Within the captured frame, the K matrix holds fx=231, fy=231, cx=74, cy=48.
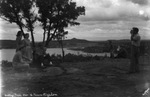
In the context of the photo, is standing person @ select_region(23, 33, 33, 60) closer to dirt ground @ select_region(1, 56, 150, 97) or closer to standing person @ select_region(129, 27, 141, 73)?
dirt ground @ select_region(1, 56, 150, 97)

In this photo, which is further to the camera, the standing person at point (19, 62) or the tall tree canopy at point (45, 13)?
the tall tree canopy at point (45, 13)

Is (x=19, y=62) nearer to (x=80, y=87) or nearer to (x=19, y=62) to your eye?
(x=19, y=62)

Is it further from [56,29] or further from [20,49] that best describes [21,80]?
[56,29]

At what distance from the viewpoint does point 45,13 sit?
58.2ft

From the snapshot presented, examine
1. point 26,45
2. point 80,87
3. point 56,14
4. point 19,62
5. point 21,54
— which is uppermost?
point 56,14

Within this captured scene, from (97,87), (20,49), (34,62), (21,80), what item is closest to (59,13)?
(34,62)

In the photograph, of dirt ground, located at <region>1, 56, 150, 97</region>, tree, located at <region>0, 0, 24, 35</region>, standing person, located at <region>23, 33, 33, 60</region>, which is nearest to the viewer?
dirt ground, located at <region>1, 56, 150, 97</region>

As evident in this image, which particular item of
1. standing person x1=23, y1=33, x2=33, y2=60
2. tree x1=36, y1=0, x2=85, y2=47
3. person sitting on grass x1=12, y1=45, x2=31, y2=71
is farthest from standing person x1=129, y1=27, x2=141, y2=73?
tree x1=36, y1=0, x2=85, y2=47

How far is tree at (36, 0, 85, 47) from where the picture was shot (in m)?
17.4

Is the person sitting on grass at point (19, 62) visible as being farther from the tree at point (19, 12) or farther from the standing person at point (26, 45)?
the tree at point (19, 12)

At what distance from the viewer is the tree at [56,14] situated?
687 inches

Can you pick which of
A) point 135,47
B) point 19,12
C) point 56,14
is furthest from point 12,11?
point 135,47

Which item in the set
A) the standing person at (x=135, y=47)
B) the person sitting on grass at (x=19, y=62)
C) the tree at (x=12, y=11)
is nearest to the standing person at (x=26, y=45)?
the person sitting on grass at (x=19, y=62)

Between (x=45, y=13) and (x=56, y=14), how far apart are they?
85cm
